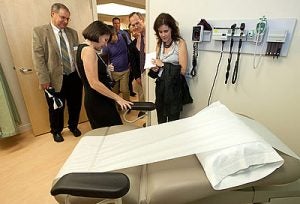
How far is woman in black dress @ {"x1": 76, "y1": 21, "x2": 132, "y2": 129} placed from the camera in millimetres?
1290

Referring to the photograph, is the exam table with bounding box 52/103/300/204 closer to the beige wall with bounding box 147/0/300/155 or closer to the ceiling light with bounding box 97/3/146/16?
the beige wall with bounding box 147/0/300/155

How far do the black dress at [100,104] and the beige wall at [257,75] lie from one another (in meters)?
0.80

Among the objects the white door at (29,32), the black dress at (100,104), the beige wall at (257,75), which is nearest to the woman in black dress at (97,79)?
the black dress at (100,104)

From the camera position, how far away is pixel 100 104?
1.44 metres

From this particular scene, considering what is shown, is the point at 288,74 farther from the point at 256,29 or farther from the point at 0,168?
the point at 0,168

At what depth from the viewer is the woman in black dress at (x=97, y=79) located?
1.29 metres

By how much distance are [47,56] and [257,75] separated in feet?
6.40

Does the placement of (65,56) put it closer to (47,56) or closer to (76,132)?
(47,56)

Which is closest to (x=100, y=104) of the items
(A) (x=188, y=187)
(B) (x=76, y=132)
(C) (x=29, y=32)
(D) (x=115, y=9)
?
(A) (x=188, y=187)

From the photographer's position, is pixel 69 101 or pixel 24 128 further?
pixel 24 128

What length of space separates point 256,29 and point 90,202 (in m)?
1.41

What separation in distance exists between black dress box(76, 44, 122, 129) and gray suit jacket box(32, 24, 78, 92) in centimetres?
78

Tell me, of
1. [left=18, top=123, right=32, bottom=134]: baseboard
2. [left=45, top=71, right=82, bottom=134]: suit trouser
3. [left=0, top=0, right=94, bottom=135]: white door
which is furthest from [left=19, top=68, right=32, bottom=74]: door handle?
[left=18, top=123, right=32, bottom=134]: baseboard

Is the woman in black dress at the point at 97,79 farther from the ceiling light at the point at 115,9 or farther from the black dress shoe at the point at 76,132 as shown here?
the ceiling light at the point at 115,9
